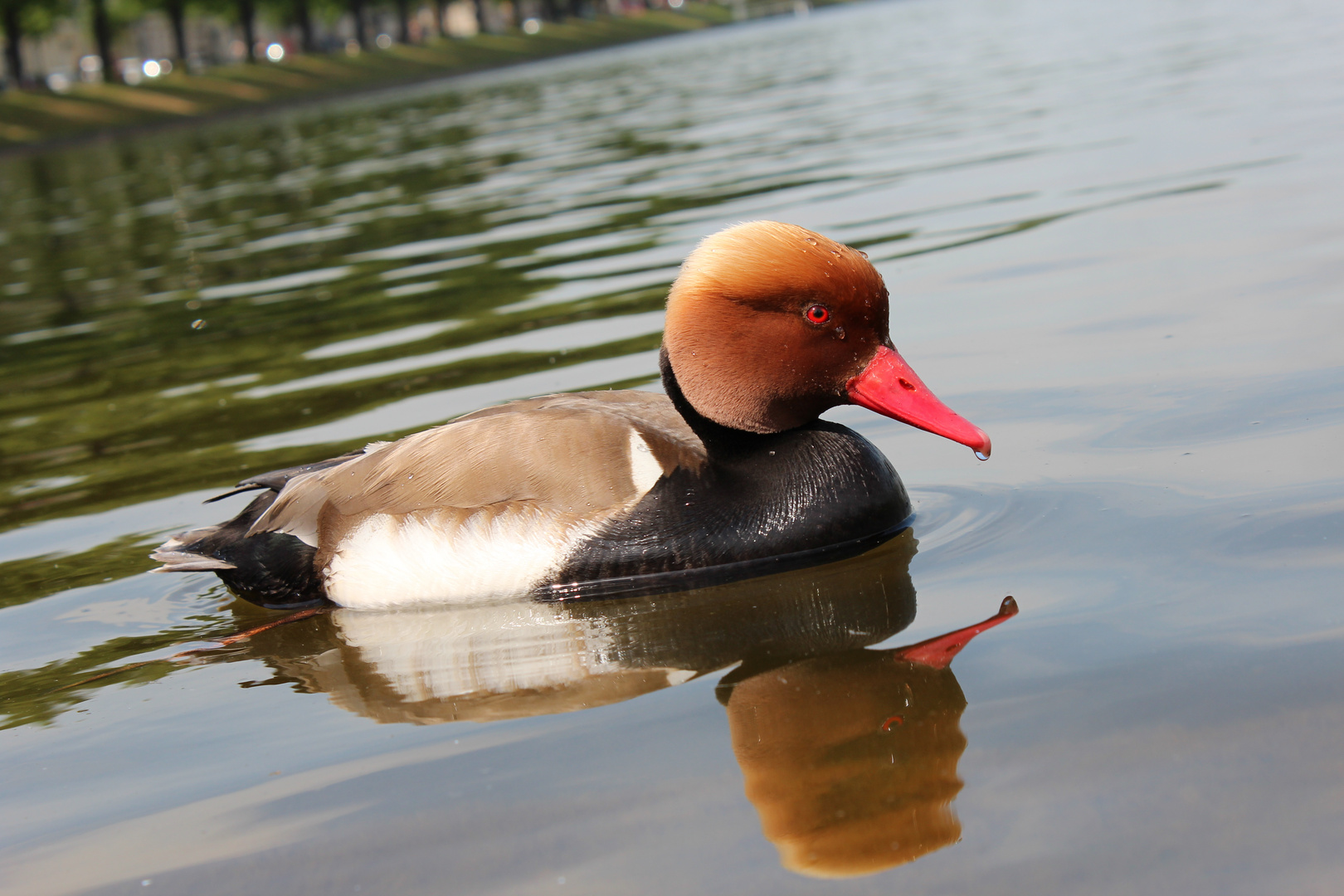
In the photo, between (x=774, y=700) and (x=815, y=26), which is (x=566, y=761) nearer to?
(x=774, y=700)

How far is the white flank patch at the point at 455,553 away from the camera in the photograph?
4375mm

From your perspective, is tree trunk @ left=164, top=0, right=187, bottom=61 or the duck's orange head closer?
the duck's orange head

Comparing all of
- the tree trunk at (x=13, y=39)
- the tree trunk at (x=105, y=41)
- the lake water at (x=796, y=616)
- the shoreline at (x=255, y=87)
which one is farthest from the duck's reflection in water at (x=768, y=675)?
the tree trunk at (x=105, y=41)

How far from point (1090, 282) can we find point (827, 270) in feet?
12.4

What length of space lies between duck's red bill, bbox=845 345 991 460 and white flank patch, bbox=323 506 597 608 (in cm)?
95

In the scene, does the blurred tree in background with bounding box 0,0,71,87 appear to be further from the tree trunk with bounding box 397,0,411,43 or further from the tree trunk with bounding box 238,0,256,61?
the tree trunk with bounding box 397,0,411,43

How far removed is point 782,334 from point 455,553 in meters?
1.24

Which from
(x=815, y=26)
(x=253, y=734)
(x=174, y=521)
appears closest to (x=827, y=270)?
(x=253, y=734)

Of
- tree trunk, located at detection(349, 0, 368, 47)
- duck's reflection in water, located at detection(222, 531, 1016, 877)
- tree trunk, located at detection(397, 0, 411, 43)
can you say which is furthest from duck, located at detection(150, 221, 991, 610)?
tree trunk, located at detection(397, 0, 411, 43)

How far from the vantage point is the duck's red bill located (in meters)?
4.27

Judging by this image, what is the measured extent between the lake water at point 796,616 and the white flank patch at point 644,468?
0.37 metres

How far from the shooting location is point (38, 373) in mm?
10148

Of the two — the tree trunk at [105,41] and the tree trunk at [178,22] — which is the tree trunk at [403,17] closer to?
the tree trunk at [178,22]

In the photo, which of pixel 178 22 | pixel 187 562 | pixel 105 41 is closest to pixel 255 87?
pixel 105 41
